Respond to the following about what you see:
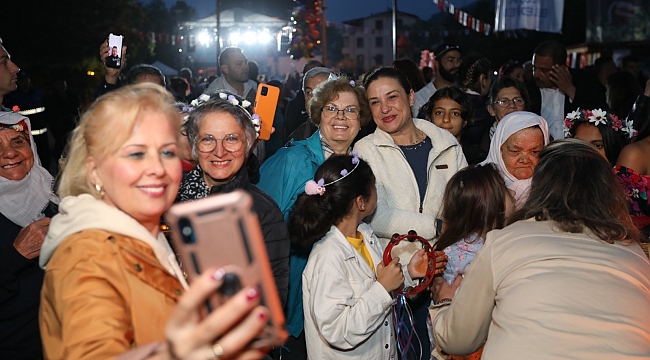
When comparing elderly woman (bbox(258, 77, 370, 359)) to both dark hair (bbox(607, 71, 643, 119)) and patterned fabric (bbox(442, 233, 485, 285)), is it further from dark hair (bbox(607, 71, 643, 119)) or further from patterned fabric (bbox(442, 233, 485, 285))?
dark hair (bbox(607, 71, 643, 119))

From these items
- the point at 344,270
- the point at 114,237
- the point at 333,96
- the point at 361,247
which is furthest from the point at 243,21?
the point at 114,237

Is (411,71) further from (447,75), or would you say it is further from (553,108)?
(553,108)

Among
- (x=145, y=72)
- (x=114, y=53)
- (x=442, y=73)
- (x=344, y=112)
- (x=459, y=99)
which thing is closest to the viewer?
(x=344, y=112)

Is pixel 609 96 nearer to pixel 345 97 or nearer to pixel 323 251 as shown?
pixel 345 97

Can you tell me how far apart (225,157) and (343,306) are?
103 cm

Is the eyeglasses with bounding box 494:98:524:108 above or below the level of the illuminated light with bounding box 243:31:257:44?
below

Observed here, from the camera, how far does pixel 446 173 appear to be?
4418 millimetres

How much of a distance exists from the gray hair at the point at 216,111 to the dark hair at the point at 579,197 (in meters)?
1.61

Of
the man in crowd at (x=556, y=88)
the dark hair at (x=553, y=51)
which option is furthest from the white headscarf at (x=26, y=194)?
the dark hair at (x=553, y=51)

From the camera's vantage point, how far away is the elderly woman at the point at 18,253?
3.24 metres

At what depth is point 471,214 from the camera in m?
3.65

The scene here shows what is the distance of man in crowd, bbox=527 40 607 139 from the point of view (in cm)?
668

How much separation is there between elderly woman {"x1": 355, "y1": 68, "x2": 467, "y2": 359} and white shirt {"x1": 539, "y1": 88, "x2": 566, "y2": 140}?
103 inches

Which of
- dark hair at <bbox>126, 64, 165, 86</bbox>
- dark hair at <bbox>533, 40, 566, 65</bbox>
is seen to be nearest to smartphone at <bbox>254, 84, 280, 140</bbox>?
dark hair at <bbox>126, 64, 165, 86</bbox>
